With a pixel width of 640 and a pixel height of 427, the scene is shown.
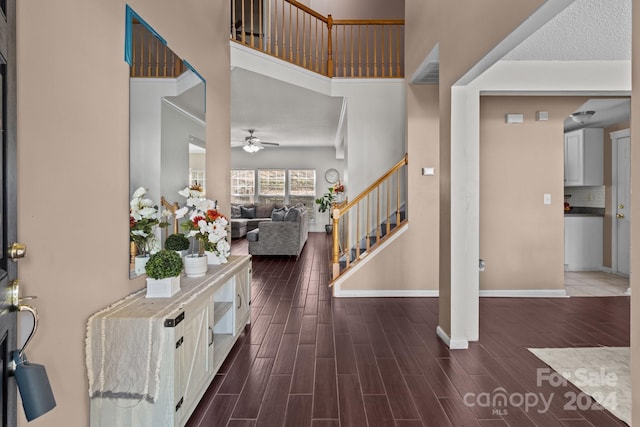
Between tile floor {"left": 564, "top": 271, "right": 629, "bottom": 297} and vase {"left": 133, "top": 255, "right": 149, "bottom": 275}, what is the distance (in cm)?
493

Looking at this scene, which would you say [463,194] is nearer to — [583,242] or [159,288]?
[159,288]

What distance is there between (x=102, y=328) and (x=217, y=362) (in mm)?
1015

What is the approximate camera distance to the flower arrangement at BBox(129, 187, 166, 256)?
1.92m

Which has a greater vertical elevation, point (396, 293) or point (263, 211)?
point (263, 211)

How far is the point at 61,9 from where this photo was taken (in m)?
1.40

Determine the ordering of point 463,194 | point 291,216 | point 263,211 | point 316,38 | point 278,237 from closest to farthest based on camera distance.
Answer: point 463,194
point 316,38
point 278,237
point 291,216
point 263,211

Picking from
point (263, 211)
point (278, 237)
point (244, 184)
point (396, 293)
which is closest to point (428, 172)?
point (396, 293)

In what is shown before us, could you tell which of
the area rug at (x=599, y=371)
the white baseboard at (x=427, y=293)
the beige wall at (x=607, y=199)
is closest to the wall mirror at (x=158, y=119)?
the white baseboard at (x=427, y=293)

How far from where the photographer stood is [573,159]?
19.4 feet

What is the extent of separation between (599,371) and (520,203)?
7.84ft

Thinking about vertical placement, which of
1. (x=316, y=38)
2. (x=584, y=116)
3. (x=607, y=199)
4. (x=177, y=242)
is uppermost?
(x=316, y=38)

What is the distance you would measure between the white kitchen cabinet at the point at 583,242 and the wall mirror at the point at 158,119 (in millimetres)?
5937

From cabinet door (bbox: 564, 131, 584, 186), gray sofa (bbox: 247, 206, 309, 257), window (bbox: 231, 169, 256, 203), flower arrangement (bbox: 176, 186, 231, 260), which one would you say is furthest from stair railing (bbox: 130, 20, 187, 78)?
window (bbox: 231, 169, 256, 203)

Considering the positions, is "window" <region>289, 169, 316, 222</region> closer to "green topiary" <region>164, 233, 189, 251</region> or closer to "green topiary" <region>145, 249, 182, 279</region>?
"green topiary" <region>164, 233, 189, 251</region>
